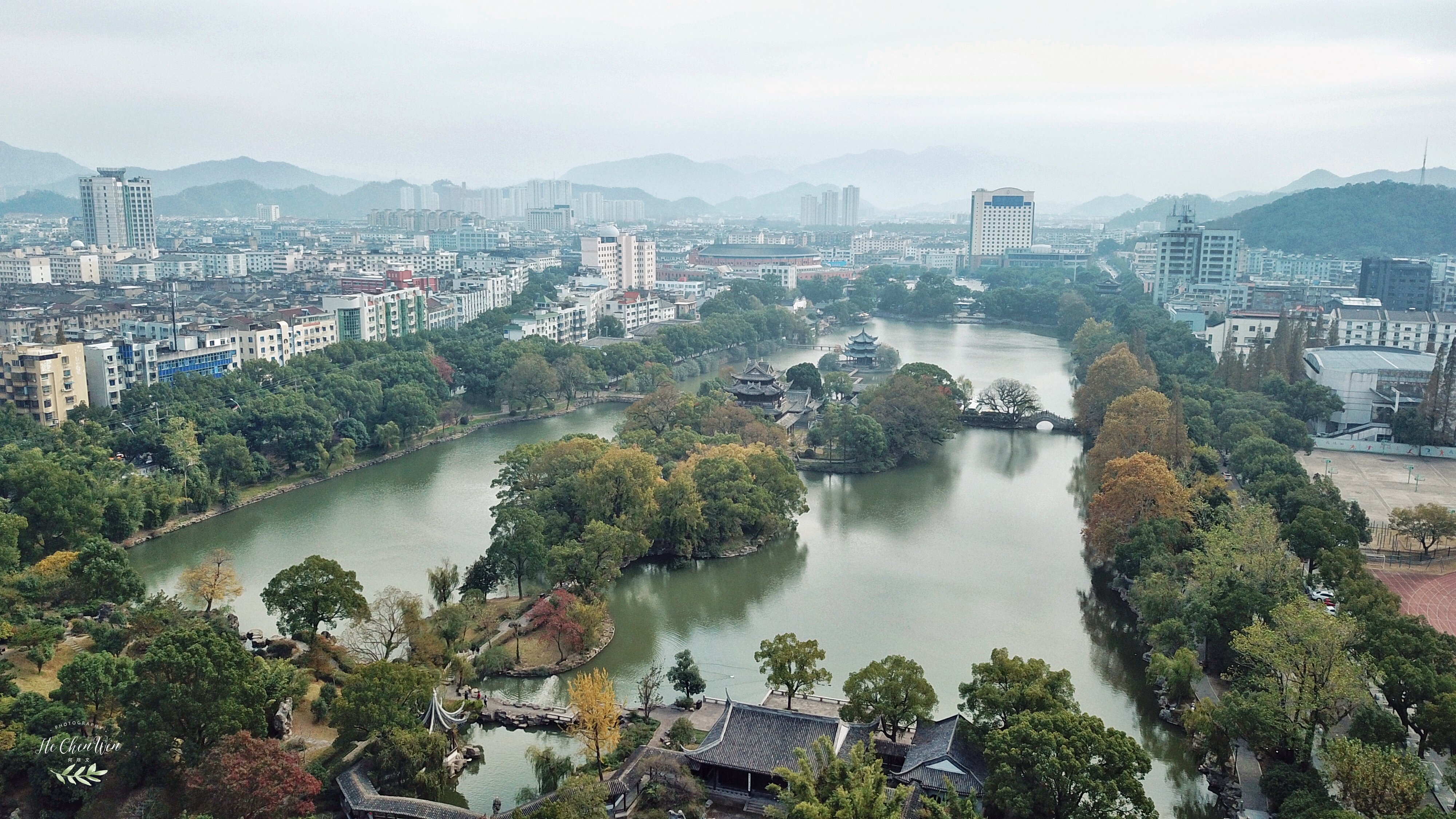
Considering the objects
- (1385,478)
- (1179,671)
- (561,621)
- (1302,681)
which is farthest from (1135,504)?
(561,621)

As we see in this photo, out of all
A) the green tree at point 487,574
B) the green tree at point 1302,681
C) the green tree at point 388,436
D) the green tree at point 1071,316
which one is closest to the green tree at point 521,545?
the green tree at point 487,574

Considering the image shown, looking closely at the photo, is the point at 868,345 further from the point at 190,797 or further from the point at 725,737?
the point at 190,797

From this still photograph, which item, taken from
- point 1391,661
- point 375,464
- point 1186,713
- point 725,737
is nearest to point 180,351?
point 375,464

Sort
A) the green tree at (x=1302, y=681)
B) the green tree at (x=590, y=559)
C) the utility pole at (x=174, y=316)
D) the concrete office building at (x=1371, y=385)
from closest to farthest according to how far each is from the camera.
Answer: the green tree at (x=1302, y=681) < the green tree at (x=590, y=559) < the concrete office building at (x=1371, y=385) < the utility pole at (x=174, y=316)

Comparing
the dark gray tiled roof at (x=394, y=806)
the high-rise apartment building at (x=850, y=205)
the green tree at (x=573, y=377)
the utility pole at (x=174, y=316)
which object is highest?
the high-rise apartment building at (x=850, y=205)

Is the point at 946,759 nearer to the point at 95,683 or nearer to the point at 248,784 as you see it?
the point at 248,784

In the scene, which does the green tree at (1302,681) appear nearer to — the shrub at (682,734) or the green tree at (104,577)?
the shrub at (682,734)
